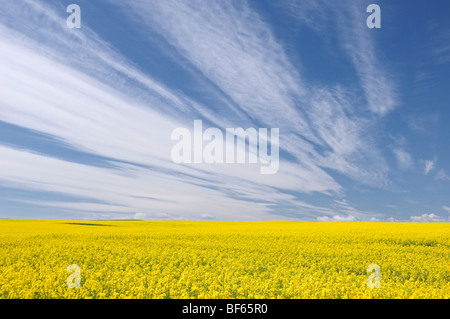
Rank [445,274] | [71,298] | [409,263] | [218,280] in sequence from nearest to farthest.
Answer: [71,298]
[218,280]
[445,274]
[409,263]

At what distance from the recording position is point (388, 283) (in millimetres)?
12562

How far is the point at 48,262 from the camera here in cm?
1575

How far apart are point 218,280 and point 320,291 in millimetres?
3914

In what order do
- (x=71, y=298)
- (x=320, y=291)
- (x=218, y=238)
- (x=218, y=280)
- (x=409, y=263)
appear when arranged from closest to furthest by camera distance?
(x=71, y=298), (x=320, y=291), (x=218, y=280), (x=409, y=263), (x=218, y=238)

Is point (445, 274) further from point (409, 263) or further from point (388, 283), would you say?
point (388, 283)

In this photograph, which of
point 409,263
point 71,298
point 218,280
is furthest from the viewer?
point 409,263

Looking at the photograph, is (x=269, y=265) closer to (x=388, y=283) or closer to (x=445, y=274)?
(x=388, y=283)
